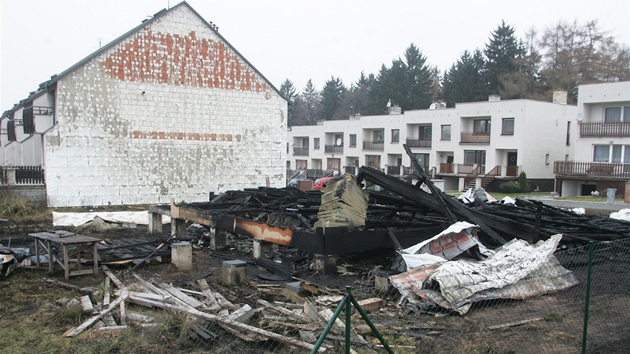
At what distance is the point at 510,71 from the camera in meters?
66.5

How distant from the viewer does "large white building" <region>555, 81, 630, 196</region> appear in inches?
1352

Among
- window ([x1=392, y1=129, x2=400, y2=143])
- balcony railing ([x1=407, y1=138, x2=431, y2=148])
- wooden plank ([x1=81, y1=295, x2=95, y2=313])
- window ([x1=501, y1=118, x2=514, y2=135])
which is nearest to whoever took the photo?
wooden plank ([x1=81, y1=295, x2=95, y2=313])

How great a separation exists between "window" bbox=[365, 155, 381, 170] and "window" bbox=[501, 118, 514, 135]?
588 inches

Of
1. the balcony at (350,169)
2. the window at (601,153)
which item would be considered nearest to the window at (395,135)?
the balcony at (350,169)

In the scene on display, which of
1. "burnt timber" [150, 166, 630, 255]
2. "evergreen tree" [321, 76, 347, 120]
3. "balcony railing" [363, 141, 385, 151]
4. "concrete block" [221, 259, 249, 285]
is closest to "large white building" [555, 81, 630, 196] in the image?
"balcony railing" [363, 141, 385, 151]

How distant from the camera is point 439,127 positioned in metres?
47.7

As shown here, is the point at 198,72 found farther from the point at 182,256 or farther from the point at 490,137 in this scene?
the point at 490,137

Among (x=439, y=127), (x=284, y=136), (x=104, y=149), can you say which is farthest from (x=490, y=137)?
(x=104, y=149)

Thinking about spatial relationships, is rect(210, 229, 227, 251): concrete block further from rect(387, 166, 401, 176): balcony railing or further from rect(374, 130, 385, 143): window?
rect(374, 130, 385, 143): window

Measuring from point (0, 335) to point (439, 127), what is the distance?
1739 inches

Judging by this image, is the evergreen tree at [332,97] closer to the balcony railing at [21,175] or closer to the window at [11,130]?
→ the window at [11,130]

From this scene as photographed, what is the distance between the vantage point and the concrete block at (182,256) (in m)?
11.6

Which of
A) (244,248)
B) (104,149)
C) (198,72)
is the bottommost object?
(244,248)

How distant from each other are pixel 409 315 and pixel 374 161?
155ft
